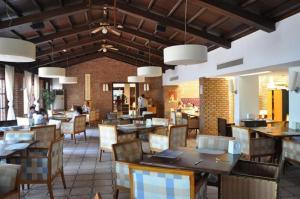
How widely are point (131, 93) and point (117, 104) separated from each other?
3.08ft

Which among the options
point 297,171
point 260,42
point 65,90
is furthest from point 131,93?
point 297,171

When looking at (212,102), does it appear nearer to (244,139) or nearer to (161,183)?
(244,139)

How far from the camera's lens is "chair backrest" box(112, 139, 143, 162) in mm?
3297

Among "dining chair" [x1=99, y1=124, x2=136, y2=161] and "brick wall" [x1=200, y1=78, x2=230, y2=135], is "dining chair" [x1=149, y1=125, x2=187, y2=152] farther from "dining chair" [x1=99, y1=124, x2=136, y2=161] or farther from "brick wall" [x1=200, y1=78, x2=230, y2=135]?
"brick wall" [x1=200, y1=78, x2=230, y2=135]

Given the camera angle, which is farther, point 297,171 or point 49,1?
point 49,1

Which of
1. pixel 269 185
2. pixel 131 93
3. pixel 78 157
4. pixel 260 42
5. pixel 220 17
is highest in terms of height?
pixel 220 17

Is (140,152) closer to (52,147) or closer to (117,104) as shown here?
(52,147)

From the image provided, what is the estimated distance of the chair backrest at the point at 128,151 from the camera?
10.8 ft

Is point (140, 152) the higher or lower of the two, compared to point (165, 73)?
lower

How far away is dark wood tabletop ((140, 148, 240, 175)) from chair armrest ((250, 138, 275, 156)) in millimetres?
1904

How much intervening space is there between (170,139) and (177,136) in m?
0.24

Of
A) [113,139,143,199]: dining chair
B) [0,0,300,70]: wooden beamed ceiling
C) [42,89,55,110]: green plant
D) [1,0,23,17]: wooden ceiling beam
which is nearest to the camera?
[113,139,143,199]: dining chair

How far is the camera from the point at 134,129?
5.75 metres

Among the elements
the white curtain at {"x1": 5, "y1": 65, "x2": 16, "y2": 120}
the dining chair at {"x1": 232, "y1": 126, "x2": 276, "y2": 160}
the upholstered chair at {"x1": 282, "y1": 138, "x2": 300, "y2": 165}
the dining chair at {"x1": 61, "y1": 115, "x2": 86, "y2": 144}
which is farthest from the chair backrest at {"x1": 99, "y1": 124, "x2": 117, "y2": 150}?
the white curtain at {"x1": 5, "y1": 65, "x2": 16, "y2": 120}
